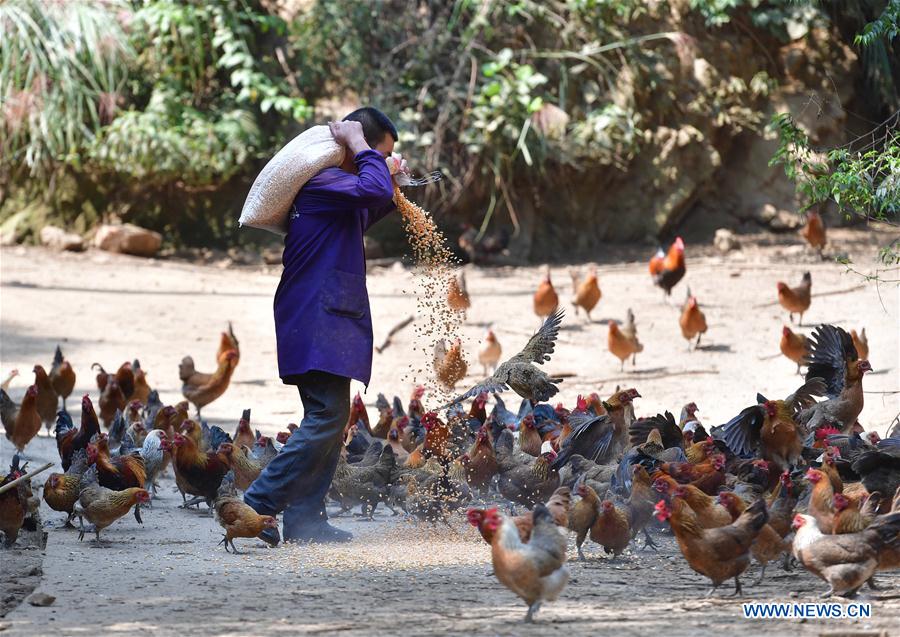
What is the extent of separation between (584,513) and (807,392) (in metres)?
3.20

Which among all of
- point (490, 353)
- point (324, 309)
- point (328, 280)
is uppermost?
point (328, 280)

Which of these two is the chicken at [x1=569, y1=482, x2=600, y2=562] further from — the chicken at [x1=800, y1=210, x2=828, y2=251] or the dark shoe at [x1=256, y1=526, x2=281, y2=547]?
the chicken at [x1=800, y1=210, x2=828, y2=251]

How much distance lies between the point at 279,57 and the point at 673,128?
650 cm

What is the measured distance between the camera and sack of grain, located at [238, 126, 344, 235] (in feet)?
22.0

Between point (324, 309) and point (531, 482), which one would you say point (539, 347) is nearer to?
point (531, 482)

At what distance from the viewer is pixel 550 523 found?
5473mm

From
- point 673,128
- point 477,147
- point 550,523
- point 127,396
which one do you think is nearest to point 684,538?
point 550,523

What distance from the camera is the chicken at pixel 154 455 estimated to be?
8680mm

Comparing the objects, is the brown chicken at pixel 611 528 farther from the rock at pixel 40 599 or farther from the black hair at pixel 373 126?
the rock at pixel 40 599

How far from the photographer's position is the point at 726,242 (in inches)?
738

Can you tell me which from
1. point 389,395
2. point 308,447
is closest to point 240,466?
point 308,447

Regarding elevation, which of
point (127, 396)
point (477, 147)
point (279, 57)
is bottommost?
point (127, 396)

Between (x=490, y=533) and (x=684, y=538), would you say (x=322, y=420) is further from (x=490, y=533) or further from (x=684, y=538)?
(x=684, y=538)

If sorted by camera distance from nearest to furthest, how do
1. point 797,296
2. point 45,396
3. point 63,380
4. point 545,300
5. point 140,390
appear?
point 45,396 → point 63,380 → point 140,390 → point 797,296 → point 545,300
